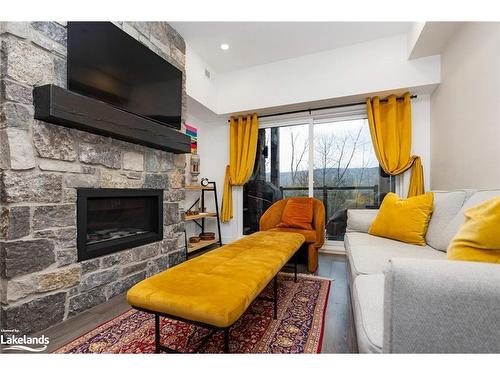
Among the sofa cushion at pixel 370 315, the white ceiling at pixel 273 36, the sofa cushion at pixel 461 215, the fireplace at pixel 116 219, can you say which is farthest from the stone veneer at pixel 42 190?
the sofa cushion at pixel 461 215

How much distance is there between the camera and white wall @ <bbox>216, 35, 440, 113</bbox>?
2.71m

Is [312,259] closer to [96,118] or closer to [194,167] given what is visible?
[194,167]

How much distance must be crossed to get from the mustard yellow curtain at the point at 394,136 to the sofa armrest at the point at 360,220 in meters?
0.86

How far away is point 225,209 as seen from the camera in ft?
12.7

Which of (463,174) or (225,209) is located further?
(225,209)

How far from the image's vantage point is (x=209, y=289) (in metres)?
1.03

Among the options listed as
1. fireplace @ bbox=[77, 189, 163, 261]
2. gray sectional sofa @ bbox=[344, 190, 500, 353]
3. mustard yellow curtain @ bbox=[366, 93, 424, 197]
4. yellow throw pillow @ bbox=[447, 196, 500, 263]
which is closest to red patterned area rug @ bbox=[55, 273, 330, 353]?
fireplace @ bbox=[77, 189, 163, 261]

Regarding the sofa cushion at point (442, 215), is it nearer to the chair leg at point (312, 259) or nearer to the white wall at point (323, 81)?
the chair leg at point (312, 259)

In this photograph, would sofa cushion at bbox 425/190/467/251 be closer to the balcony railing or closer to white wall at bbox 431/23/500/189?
white wall at bbox 431/23/500/189

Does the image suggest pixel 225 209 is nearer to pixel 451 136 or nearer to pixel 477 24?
pixel 451 136

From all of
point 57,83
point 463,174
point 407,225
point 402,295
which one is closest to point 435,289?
point 402,295

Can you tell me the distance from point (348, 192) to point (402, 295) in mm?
2873

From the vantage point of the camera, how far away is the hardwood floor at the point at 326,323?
129 centimetres

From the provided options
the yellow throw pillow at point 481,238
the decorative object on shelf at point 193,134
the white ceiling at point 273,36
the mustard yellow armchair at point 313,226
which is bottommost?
the mustard yellow armchair at point 313,226
